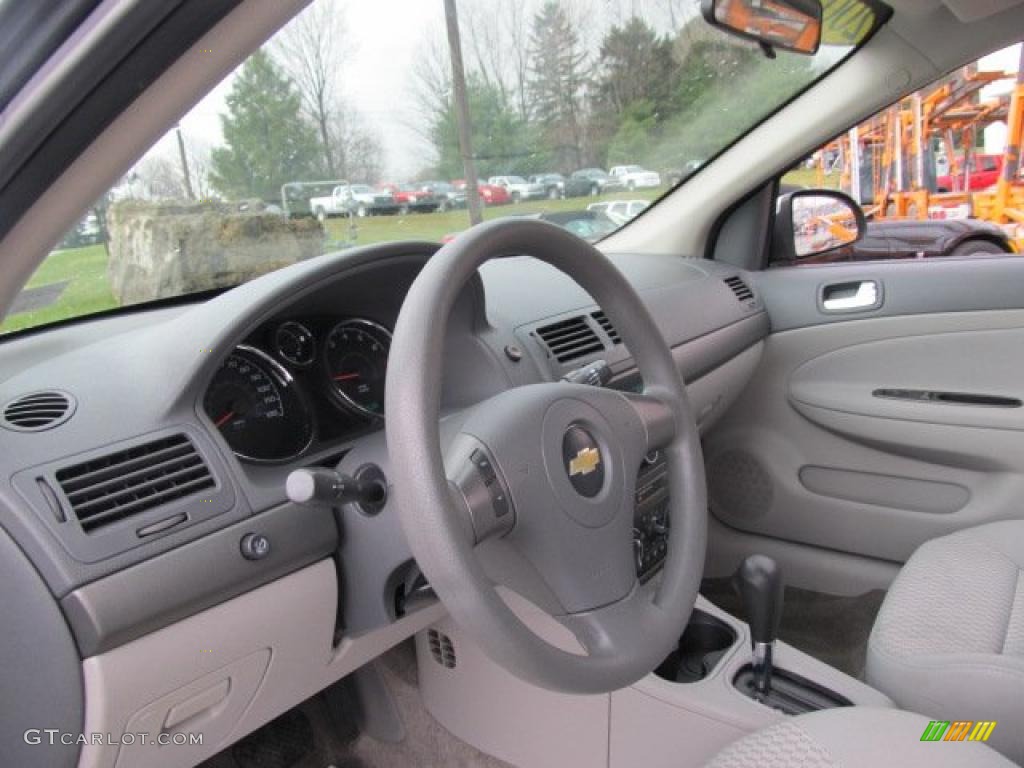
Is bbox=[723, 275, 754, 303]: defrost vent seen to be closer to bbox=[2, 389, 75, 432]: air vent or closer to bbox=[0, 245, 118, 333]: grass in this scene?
bbox=[0, 245, 118, 333]: grass

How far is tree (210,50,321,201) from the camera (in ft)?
5.14

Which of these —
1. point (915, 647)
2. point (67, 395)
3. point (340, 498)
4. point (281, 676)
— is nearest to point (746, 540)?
point (915, 647)

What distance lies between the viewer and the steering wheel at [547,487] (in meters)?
0.95

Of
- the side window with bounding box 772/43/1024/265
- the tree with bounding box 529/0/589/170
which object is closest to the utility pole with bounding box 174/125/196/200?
the tree with bounding box 529/0/589/170

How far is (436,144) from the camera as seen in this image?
2064 millimetres

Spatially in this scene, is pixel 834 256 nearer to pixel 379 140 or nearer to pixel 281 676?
pixel 379 140

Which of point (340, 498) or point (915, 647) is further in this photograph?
point (915, 647)

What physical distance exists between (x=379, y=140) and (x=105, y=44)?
3.87ft

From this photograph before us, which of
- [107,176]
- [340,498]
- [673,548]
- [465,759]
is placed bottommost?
[465,759]

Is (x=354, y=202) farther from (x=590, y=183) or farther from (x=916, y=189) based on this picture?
(x=916, y=189)

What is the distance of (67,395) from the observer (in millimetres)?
1268

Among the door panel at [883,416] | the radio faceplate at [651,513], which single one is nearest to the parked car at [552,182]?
the door panel at [883,416]

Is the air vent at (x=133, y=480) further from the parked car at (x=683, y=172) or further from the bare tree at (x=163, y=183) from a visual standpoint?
the parked car at (x=683, y=172)

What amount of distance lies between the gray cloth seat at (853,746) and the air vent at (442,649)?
76cm
